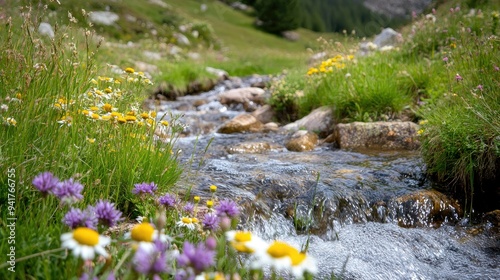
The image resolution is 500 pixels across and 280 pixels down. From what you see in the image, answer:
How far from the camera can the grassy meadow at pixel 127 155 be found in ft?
4.87

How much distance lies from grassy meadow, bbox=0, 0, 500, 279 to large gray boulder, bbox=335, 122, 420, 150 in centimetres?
53

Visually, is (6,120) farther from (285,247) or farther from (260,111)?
(260,111)

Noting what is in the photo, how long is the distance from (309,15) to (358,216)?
8162cm

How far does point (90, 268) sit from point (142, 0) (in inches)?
1659

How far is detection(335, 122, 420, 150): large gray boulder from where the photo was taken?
618cm

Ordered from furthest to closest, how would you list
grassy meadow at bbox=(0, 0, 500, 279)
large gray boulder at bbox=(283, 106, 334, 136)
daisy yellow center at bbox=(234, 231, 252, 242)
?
large gray boulder at bbox=(283, 106, 334, 136)
grassy meadow at bbox=(0, 0, 500, 279)
daisy yellow center at bbox=(234, 231, 252, 242)

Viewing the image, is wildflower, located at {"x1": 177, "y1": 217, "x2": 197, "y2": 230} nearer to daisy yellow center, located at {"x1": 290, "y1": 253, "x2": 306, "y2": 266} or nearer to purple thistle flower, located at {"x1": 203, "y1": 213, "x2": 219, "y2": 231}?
purple thistle flower, located at {"x1": 203, "y1": 213, "x2": 219, "y2": 231}

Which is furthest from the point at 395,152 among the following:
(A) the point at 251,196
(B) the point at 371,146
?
(A) the point at 251,196

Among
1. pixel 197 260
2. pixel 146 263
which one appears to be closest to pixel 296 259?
pixel 197 260

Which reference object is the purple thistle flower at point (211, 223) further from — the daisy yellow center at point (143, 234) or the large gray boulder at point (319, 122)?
the large gray boulder at point (319, 122)

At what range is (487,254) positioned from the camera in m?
3.46

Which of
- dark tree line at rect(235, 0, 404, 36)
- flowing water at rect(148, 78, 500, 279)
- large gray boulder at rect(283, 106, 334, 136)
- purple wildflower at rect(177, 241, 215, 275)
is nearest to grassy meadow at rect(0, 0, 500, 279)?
purple wildflower at rect(177, 241, 215, 275)

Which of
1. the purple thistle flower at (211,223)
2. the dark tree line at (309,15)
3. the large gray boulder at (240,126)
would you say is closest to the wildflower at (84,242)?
the purple thistle flower at (211,223)

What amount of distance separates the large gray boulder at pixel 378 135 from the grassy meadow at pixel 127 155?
531mm
